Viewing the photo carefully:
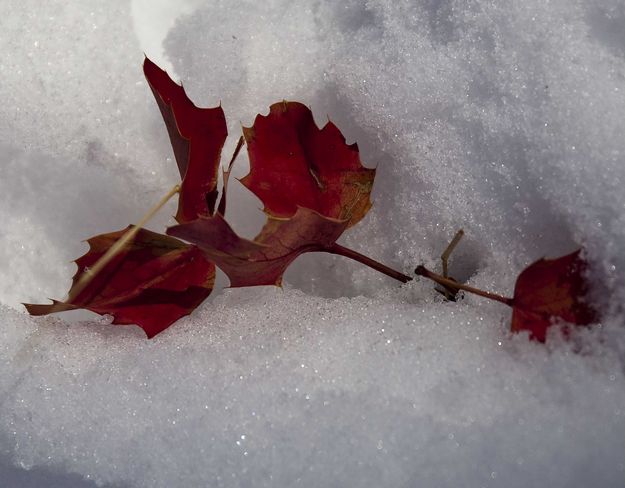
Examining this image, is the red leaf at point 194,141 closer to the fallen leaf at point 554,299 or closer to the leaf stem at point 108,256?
the leaf stem at point 108,256

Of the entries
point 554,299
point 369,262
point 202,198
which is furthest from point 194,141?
point 554,299

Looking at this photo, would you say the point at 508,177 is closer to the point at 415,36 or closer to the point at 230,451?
the point at 415,36

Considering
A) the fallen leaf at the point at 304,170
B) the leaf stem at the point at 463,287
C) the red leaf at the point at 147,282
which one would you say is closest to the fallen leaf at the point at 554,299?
the leaf stem at the point at 463,287

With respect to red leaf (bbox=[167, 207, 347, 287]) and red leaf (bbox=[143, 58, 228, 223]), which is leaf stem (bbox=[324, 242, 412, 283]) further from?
red leaf (bbox=[143, 58, 228, 223])

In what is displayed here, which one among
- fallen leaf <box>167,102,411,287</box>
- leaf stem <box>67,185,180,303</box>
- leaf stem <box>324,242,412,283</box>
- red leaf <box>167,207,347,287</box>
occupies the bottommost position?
leaf stem <box>67,185,180,303</box>

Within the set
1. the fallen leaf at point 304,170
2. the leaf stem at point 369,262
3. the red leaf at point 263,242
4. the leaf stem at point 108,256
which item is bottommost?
A: the leaf stem at point 108,256

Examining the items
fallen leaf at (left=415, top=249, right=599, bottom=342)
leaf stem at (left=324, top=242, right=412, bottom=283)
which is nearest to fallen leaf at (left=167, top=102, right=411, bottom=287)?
leaf stem at (left=324, top=242, right=412, bottom=283)

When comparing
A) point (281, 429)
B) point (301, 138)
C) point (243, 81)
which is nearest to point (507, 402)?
point (281, 429)
